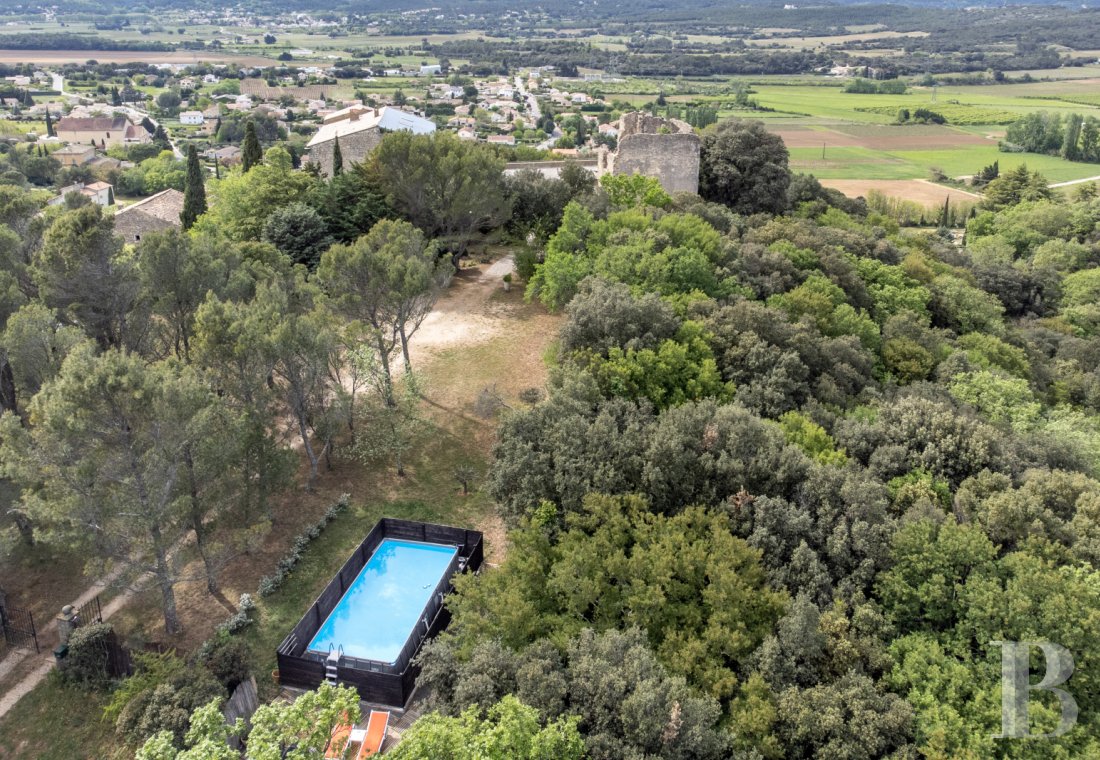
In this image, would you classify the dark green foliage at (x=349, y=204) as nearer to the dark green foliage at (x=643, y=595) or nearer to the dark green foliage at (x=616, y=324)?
the dark green foliage at (x=616, y=324)

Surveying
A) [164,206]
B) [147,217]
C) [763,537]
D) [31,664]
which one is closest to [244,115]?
[164,206]

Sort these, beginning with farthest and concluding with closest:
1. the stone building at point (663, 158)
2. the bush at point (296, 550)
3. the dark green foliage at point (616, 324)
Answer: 1. the stone building at point (663, 158)
2. the dark green foliage at point (616, 324)
3. the bush at point (296, 550)

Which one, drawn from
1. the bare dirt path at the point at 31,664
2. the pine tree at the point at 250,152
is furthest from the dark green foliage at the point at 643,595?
the pine tree at the point at 250,152

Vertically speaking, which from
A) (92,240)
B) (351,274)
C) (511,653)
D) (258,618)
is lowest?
(258,618)

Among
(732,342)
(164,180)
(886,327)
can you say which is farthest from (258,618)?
(164,180)

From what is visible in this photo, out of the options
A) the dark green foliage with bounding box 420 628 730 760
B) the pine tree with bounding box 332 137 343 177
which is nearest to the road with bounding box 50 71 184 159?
the pine tree with bounding box 332 137 343 177

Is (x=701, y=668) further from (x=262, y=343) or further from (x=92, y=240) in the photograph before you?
(x=92, y=240)

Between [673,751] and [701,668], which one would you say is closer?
[673,751]
